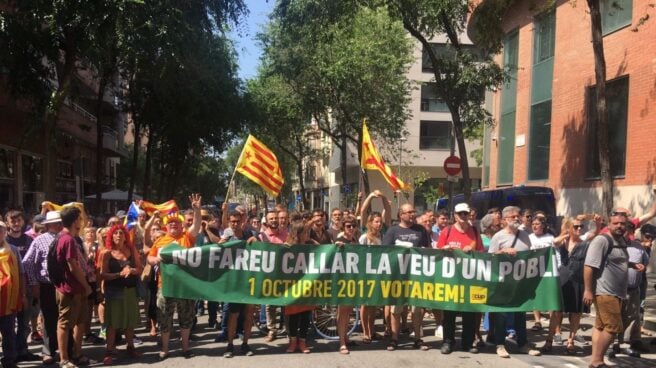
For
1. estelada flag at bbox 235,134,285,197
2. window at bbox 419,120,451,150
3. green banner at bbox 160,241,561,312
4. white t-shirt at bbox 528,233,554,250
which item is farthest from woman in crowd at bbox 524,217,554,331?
window at bbox 419,120,451,150

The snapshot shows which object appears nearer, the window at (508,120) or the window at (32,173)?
the window at (508,120)

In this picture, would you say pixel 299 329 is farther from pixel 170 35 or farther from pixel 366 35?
pixel 366 35

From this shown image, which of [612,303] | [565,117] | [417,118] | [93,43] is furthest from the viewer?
[417,118]

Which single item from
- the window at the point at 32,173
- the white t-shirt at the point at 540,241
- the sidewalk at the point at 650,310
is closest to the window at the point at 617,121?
the sidewalk at the point at 650,310

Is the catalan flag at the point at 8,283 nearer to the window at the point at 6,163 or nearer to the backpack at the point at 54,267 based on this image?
the backpack at the point at 54,267

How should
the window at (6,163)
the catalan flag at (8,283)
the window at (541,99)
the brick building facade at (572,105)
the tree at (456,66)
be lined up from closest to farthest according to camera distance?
1. the catalan flag at (8,283)
2. the brick building facade at (572,105)
3. the tree at (456,66)
4. the window at (541,99)
5. the window at (6,163)

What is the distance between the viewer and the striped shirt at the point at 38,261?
7.27m

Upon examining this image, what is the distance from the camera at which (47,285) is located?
23.7 ft

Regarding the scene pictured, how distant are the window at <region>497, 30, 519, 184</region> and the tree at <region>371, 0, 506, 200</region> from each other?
5.83m

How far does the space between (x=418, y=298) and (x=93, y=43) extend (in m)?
10.3

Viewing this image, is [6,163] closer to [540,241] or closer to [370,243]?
[370,243]

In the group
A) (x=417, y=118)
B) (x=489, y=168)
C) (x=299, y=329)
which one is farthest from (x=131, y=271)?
(x=417, y=118)

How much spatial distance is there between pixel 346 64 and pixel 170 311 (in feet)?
57.3

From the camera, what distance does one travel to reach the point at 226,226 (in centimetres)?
973
